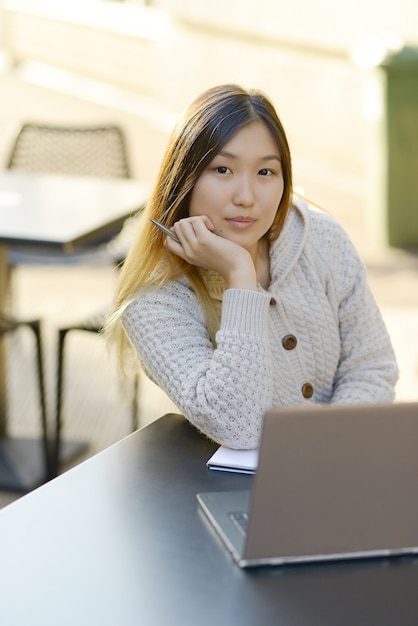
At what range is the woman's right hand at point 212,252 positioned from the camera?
1993 millimetres

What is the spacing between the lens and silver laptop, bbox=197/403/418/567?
4.55 feet

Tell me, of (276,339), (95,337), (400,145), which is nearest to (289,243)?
(276,339)

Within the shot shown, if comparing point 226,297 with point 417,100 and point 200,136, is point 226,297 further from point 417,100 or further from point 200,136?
point 417,100

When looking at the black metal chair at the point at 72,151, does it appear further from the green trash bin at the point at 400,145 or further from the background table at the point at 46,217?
the green trash bin at the point at 400,145

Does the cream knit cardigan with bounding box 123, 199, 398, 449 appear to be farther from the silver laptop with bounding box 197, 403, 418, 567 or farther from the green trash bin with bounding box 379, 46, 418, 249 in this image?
the green trash bin with bounding box 379, 46, 418, 249

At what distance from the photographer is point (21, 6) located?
14.5m

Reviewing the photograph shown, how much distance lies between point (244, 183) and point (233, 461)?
0.48m

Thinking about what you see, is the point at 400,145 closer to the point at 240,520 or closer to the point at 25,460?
the point at 25,460

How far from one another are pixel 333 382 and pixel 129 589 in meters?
0.91

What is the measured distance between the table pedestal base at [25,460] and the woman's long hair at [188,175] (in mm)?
1763

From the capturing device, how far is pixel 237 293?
6.50 feet

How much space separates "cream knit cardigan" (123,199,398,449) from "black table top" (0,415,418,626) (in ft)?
0.72

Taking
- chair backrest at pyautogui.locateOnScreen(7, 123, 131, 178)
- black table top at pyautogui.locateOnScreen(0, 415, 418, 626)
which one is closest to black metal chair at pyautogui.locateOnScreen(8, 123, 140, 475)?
chair backrest at pyautogui.locateOnScreen(7, 123, 131, 178)

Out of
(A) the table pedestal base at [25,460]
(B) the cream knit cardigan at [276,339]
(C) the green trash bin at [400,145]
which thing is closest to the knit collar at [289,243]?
(B) the cream knit cardigan at [276,339]
